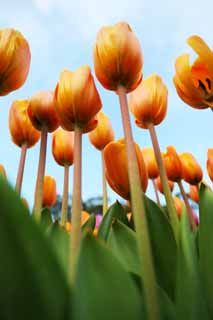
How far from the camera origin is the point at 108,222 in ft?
2.31

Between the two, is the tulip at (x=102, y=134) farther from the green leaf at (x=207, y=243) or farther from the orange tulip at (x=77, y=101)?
the green leaf at (x=207, y=243)

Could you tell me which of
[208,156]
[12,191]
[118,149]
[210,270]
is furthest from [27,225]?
[208,156]

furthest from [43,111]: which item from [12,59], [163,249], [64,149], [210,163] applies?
[210,163]

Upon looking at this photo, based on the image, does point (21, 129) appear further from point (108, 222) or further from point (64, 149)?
point (108, 222)

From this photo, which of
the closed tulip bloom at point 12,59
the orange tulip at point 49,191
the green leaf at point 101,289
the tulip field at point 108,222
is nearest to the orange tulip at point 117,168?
the tulip field at point 108,222

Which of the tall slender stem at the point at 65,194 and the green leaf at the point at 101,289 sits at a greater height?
the tall slender stem at the point at 65,194

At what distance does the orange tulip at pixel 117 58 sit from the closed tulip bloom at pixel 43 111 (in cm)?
18

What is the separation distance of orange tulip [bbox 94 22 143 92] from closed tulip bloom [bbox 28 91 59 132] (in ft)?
0.58

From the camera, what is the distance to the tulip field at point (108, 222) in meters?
0.22

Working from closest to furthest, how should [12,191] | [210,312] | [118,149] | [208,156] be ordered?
1. [12,191]
2. [210,312]
3. [118,149]
4. [208,156]

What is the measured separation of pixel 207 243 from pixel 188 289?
79mm

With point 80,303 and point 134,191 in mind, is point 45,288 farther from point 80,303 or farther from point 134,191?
point 134,191

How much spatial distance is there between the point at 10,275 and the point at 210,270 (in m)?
0.24

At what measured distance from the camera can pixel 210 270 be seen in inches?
14.5
